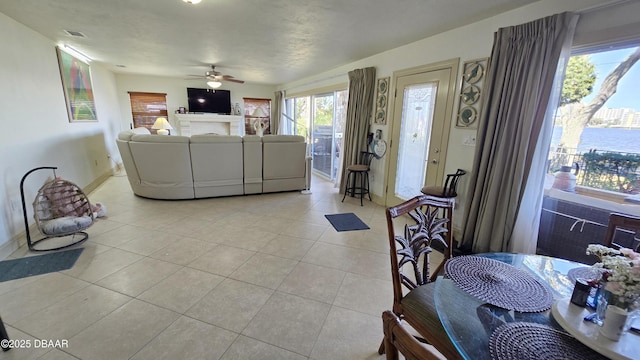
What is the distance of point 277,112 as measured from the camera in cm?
800

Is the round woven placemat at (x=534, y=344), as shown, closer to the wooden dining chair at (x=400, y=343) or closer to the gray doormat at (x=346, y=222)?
the wooden dining chair at (x=400, y=343)

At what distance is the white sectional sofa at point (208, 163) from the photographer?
12.9 feet

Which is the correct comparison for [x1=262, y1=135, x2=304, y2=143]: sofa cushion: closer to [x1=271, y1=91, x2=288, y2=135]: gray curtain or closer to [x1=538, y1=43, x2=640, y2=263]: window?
[x1=538, y1=43, x2=640, y2=263]: window

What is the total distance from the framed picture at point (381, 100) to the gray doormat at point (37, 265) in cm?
414

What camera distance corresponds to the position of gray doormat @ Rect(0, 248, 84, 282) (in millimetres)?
2128

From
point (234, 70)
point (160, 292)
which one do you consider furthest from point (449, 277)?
point (234, 70)

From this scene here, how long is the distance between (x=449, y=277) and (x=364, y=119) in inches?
138

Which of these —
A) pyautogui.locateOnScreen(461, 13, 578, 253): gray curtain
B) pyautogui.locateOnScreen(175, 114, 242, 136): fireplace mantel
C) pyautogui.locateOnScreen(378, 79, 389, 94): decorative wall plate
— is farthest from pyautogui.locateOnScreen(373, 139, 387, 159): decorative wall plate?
pyautogui.locateOnScreen(175, 114, 242, 136): fireplace mantel

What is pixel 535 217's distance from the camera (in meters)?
2.25

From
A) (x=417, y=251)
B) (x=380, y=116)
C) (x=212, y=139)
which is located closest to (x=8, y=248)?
(x=212, y=139)

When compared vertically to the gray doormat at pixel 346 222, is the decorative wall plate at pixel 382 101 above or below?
above

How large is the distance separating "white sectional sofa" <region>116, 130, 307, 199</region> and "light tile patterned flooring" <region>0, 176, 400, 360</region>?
0.91m

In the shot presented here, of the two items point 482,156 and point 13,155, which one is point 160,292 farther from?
point 482,156

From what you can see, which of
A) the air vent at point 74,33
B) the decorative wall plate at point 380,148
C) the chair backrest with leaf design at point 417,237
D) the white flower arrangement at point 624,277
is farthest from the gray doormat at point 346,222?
the air vent at point 74,33
